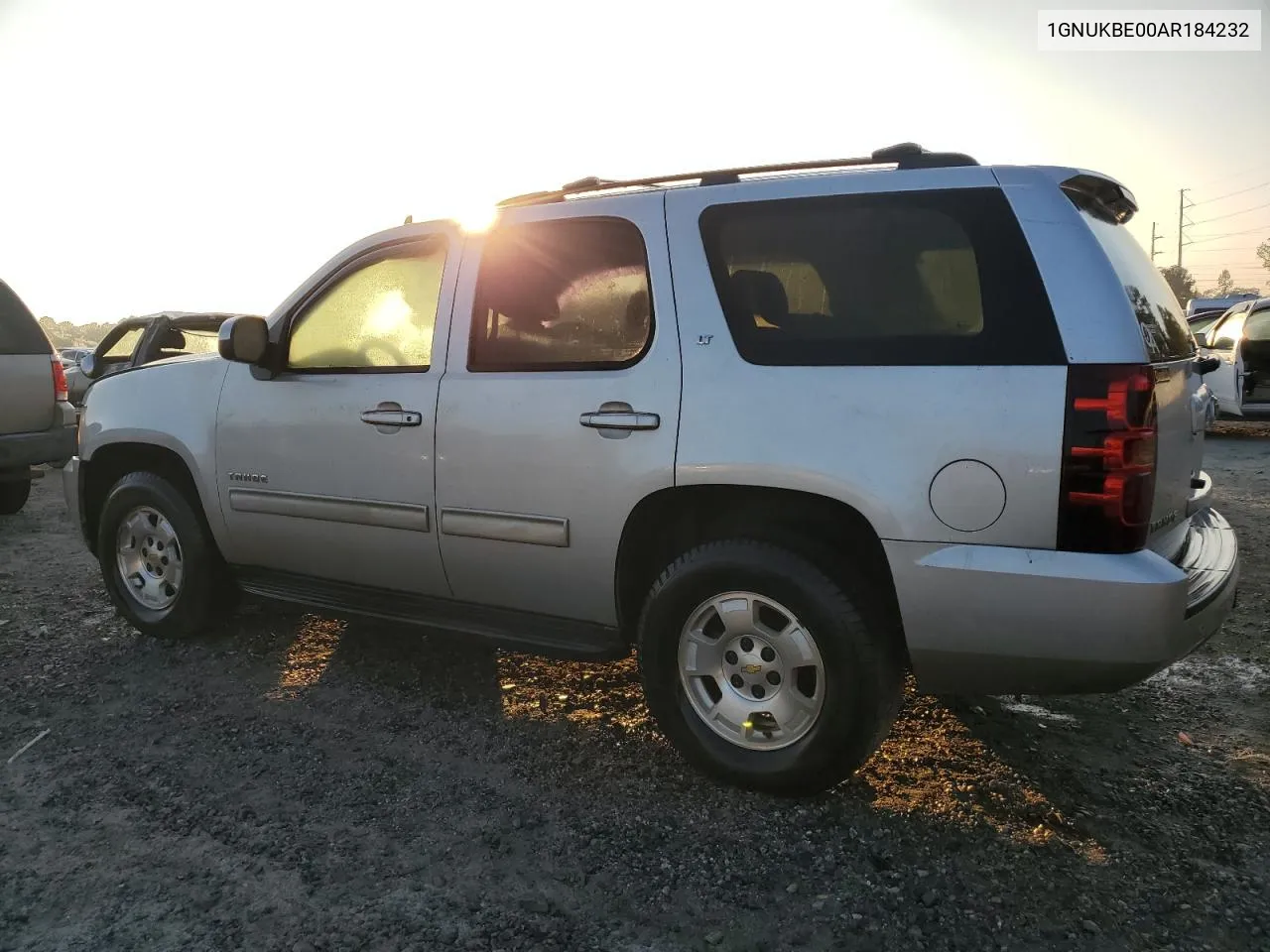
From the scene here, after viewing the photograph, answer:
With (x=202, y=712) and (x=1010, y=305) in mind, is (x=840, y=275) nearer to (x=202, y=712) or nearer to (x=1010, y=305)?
(x=1010, y=305)

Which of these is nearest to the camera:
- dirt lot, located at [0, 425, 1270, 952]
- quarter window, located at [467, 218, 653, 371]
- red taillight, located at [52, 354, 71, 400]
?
dirt lot, located at [0, 425, 1270, 952]

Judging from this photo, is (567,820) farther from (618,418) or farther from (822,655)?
(618,418)

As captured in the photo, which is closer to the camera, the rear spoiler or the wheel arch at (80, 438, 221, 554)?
the rear spoiler

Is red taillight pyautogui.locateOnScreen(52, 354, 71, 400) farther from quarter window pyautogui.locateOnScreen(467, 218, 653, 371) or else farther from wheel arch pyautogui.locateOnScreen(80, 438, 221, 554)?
quarter window pyautogui.locateOnScreen(467, 218, 653, 371)

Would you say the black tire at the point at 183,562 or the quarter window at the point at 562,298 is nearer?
the quarter window at the point at 562,298

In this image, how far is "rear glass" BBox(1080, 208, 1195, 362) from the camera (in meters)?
2.68

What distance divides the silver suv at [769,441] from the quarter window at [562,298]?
0.04 feet

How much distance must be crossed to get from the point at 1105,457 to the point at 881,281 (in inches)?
32.0

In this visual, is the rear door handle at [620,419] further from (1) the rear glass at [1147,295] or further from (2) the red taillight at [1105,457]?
(1) the rear glass at [1147,295]

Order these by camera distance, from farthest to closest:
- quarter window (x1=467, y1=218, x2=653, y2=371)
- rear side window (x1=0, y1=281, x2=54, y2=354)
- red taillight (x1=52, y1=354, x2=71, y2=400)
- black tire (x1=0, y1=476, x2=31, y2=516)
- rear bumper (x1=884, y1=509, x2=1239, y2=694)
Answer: black tire (x1=0, y1=476, x2=31, y2=516) → red taillight (x1=52, y1=354, x2=71, y2=400) → rear side window (x1=0, y1=281, x2=54, y2=354) → quarter window (x1=467, y1=218, x2=653, y2=371) → rear bumper (x1=884, y1=509, x2=1239, y2=694)

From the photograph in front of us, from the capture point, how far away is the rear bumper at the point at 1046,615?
2.48 metres

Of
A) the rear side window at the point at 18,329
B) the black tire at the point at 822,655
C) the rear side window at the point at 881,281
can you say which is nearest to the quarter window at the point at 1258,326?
the rear side window at the point at 881,281

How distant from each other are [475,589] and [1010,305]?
83.5 inches

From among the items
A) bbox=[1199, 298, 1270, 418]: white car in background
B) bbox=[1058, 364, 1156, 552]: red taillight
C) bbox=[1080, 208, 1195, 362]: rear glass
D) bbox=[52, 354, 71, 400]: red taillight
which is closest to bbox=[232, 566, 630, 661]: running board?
bbox=[1058, 364, 1156, 552]: red taillight
